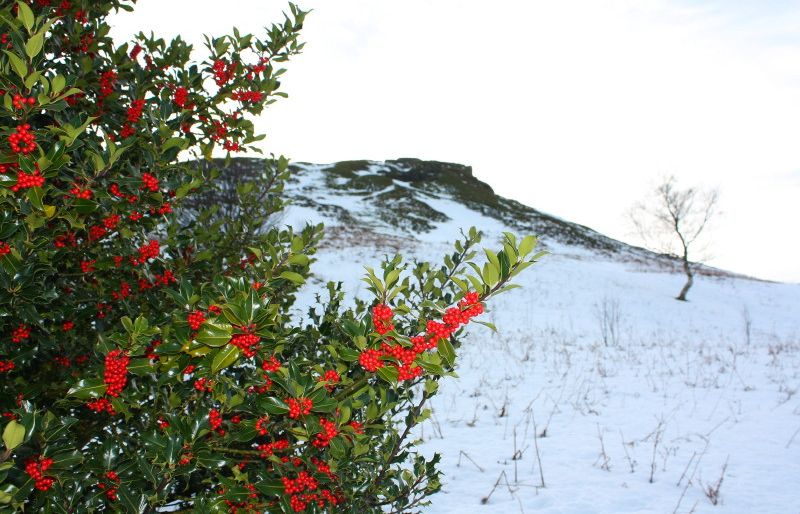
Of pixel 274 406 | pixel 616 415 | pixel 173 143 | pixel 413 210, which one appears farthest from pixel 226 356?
pixel 413 210

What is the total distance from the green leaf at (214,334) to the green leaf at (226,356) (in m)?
0.04

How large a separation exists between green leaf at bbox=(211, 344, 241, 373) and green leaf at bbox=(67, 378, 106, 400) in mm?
483

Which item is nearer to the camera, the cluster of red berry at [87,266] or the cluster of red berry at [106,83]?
the cluster of red berry at [87,266]

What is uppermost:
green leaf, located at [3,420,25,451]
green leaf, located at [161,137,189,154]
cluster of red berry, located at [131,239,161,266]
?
green leaf, located at [161,137,189,154]

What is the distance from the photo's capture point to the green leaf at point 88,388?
1410 mm

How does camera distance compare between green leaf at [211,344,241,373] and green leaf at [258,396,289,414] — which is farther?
green leaf at [258,396,289,414]

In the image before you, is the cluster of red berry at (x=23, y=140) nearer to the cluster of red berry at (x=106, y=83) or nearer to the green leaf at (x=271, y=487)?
the cluster of red berry at (x=106, y=83)

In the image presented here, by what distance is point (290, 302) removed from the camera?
115 inches

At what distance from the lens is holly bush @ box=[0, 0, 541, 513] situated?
1.39 m

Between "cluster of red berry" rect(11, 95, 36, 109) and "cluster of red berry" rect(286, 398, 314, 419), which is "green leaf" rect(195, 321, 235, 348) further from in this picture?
"cluster of red berry" rect(11, 95, 36, 109)

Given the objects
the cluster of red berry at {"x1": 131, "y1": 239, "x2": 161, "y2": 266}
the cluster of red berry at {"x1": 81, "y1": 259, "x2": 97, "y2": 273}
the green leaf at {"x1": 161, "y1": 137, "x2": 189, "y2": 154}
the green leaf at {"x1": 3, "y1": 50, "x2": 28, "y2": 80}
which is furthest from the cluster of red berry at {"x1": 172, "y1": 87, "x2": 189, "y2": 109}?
the green leaf at {"x1": 3, "y1": 50, "x2": 28, "y2": 80}

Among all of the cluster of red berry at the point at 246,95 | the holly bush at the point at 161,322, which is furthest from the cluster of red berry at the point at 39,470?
the cluster of red berry at the point at 246,95

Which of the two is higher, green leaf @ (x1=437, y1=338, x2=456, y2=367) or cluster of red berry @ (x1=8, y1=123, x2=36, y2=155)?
cluster of red berry @ (x1=8, y1=123, x2=36, y2=155)

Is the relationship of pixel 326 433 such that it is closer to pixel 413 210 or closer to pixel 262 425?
pixel 262 425
